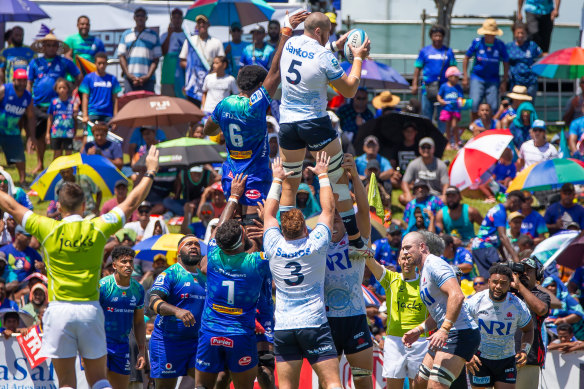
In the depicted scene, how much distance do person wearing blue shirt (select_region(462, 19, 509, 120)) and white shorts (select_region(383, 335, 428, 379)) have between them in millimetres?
10965

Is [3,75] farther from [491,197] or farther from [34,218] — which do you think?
[34,218]

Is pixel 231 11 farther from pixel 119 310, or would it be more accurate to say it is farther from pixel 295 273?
pixel 295 273

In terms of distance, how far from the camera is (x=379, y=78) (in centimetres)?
1980

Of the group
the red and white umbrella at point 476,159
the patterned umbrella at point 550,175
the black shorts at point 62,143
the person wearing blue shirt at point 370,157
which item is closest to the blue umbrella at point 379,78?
the person wearing blue shirt at point 370,157

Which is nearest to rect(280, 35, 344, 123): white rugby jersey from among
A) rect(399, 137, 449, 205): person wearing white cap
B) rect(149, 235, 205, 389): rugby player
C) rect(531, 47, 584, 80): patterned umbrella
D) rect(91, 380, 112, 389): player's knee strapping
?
rect(149, 235, 205, 389): rugby player

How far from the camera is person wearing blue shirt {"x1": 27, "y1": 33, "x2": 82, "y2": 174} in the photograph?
19.6 m

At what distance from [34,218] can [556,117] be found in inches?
693

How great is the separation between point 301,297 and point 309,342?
398mm

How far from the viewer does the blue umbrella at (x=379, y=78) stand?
19812 mm

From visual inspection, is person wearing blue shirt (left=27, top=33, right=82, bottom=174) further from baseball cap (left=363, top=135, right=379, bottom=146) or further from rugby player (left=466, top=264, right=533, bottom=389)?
rugby player (left=466, top=264, right=533, bottom=389)

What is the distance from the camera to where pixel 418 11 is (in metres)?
26.9

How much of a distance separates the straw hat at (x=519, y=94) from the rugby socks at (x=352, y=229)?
10845 millimetres

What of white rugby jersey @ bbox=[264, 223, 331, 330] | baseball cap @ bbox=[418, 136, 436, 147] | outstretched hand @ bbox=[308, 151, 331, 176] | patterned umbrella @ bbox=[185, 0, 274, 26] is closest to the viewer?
white rugby jersey @ bbox=[264, 223, 331, 330]

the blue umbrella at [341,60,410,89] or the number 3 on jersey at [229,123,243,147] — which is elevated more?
the number 3 on jersey at [229,123,243,147]
